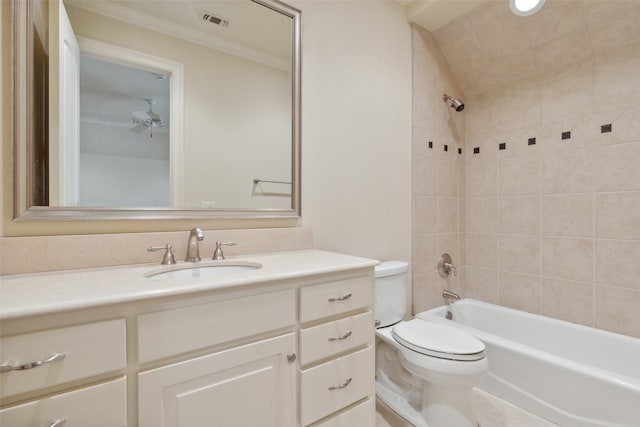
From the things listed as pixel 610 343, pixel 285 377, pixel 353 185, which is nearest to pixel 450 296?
pixel 610 343

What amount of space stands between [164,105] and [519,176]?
2342mm

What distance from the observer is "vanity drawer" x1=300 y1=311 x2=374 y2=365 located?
3.25ft

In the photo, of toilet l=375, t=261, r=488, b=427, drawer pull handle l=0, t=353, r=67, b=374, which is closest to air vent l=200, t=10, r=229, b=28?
drawer pull handle l=0, t=353, r=67, b=374

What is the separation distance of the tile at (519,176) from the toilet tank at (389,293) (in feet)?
3.74

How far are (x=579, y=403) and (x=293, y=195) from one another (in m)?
1.68

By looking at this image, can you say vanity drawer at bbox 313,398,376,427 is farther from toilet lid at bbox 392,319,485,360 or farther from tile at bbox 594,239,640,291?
tile at bbox 594,239,640,291

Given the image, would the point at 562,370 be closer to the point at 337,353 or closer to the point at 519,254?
the point at 519,254

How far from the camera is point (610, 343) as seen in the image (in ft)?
5.47

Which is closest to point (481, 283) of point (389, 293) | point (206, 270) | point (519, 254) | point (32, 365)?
point (519, 254)

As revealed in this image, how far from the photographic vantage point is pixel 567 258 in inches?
75.9

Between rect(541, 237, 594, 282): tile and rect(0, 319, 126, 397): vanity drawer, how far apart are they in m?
2.45

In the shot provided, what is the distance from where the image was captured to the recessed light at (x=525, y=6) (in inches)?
63.1

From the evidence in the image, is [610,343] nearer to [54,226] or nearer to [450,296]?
[450,296]

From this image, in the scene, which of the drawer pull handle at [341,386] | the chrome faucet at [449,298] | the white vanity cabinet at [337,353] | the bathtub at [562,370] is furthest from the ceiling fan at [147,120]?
the chrome faucet at [449,298]
